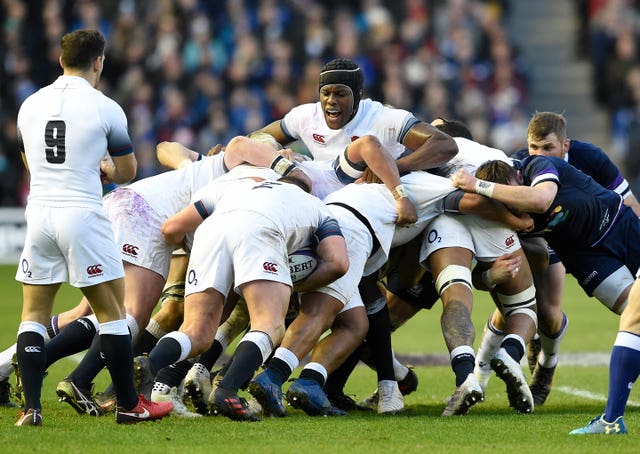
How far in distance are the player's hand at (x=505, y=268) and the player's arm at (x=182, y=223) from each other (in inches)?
89.1

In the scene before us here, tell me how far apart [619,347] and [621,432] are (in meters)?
0.50

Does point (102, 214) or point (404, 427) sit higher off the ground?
point (102, 214)

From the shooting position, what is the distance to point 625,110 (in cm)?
2464

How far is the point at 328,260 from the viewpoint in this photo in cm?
821

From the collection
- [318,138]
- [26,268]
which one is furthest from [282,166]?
[26,268]

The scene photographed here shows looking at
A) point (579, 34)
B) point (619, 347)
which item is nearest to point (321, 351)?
point (619, 347)

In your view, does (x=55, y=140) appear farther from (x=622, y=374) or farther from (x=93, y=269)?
(x=622, y=374)

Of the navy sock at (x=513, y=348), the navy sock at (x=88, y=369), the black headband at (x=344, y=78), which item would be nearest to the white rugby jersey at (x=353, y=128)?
the black headband at (x=344, y=78)

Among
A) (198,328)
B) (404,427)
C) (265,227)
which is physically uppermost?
(265,227)

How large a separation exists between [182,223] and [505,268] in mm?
2444

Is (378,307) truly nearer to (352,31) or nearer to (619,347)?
(619,347)

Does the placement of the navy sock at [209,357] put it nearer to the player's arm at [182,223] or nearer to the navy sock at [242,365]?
the player's arm at [182,223]

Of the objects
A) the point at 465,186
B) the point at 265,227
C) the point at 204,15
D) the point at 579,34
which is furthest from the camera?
the point at 579,34

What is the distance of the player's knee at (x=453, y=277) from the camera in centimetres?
890
